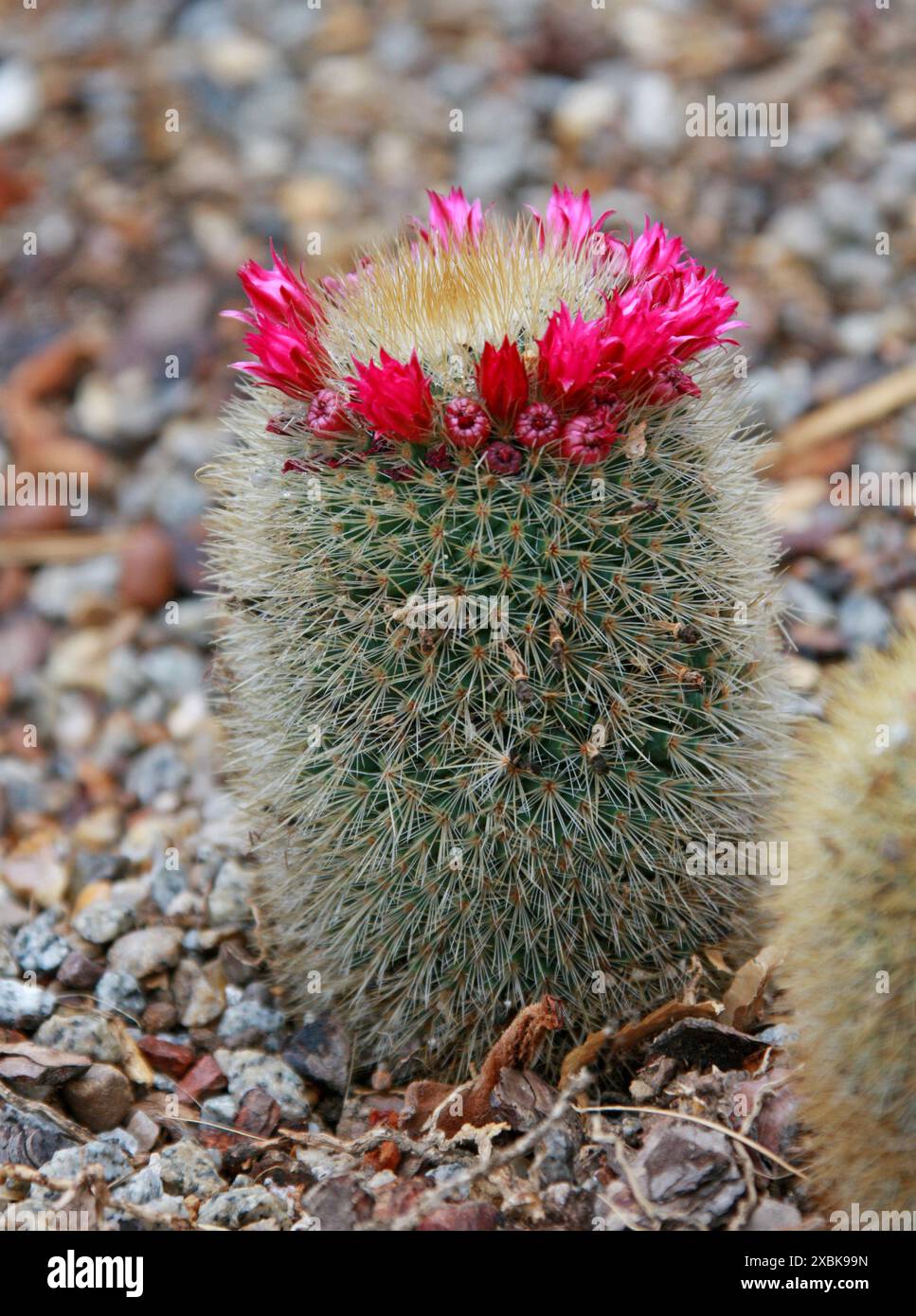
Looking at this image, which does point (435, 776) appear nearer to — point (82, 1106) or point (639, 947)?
point (639, 947)

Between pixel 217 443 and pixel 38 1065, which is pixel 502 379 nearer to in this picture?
pixel 217 443

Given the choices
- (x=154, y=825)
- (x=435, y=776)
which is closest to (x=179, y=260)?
(x=154, y=825)

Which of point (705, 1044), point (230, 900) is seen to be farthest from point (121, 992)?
point (705, 1044)

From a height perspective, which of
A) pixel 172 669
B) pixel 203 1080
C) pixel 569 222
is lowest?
pixel 203 1080

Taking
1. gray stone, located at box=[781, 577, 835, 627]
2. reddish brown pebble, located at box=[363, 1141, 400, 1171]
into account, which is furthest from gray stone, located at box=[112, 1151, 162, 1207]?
gray stone, located at box=[781, 577, 835, 627]
